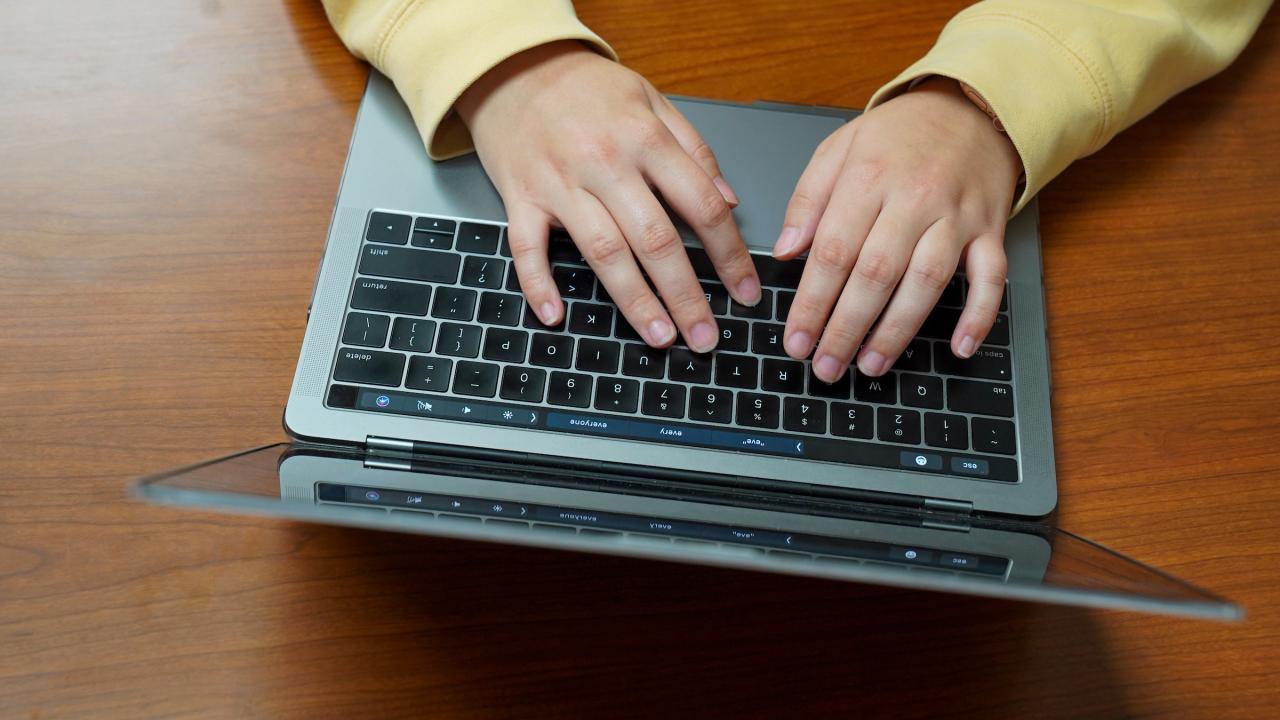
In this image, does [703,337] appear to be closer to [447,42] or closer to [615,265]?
[615,265]

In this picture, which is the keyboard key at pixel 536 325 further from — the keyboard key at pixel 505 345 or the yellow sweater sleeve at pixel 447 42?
the yellow sweater sleeve at pixel 447 42

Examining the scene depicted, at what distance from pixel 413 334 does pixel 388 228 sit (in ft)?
0.27

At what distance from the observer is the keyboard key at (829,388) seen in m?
0.58

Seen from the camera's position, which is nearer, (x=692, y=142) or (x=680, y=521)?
(x=680, y=521)

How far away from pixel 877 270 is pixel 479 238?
0.26m

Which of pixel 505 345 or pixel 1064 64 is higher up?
pixel 1064 64

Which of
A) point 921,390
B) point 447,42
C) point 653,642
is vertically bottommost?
point 653,642

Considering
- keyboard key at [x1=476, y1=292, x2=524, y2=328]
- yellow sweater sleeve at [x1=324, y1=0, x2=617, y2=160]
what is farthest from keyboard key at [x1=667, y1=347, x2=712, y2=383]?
yellow sweater sleeve at [x1=324, y1=0, x2=617, y2=160]

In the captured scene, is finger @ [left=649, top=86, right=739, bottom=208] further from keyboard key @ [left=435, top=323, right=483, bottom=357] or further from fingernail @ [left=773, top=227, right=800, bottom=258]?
keyboard key @ [left=435, top=323, right=483, bottom=357]

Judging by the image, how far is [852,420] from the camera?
1.89ft

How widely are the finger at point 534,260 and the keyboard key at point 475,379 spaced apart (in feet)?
0.16

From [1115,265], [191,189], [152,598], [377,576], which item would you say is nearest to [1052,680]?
[1115,265]

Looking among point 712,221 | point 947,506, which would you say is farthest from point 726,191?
point 947,506

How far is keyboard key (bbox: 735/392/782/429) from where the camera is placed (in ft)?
1.87
